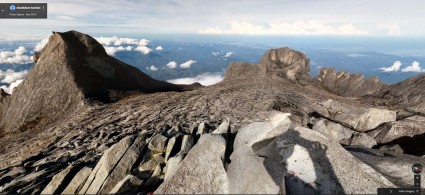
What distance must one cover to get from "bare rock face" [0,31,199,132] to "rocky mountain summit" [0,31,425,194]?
0.25 m

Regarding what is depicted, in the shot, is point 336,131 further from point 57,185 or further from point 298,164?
point 57,185

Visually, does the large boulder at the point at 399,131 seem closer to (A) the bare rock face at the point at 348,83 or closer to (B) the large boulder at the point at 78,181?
(B) the large boulder at the point at 78,181

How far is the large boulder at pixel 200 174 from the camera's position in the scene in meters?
15.8

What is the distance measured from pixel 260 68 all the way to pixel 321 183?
95312mm

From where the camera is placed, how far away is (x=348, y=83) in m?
161

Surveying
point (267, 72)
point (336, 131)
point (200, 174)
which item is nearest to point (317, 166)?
point (200, 174)

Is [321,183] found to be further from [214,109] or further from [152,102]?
[152,102]

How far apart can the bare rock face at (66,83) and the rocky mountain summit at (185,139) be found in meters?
0.25

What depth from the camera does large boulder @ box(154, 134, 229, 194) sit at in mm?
15844

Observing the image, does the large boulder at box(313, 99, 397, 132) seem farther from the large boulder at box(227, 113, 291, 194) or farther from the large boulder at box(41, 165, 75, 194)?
the large boulder at box(41, 165, 75, 194)

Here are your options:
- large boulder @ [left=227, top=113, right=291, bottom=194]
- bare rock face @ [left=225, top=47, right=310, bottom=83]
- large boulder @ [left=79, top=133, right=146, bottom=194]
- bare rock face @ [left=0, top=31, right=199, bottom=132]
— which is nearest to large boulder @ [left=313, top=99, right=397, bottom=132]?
large boulder @ [left=227, top=113, right=291, bottom=194]

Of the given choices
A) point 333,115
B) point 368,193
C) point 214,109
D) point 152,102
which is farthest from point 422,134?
point 152,102

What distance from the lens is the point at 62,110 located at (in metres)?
46.5

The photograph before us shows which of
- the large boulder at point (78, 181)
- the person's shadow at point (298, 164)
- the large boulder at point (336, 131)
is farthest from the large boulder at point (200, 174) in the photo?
the large boulder at point (336, 131)
